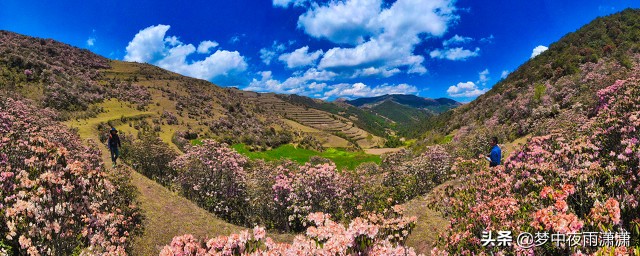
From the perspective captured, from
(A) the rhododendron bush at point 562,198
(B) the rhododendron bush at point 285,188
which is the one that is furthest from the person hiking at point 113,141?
(A) the rhododendron bush at point 562,198

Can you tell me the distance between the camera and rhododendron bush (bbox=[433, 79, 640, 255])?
3.99m

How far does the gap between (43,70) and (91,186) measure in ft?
218

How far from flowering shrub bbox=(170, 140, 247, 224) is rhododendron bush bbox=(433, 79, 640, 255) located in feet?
32.5

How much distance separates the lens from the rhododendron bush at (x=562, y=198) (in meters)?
3.99

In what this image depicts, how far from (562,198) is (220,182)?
12882mm

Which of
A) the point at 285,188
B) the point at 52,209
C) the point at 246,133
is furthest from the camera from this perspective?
the point at 246,133

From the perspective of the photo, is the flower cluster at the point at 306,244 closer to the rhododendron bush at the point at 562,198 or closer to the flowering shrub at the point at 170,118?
the rhododendron bush at the point at 562,198

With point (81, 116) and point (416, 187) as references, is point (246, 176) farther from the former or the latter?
point (81, 116)

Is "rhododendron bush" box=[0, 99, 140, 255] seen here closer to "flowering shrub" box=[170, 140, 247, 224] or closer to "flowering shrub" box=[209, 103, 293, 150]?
"flowering shrub" box=[170, 140, 247, 224]

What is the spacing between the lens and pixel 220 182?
1429 centimetres

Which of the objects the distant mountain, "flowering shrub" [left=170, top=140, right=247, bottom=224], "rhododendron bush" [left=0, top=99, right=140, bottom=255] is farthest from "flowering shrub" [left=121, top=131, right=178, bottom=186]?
the distant mountain

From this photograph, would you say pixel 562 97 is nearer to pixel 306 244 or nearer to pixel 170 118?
pixel 306 244

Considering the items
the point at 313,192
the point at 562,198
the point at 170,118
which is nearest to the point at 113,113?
the point at 170,118

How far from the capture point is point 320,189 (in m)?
12.1
